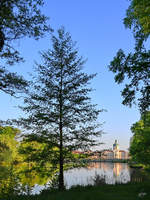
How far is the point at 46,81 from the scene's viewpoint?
574 inches

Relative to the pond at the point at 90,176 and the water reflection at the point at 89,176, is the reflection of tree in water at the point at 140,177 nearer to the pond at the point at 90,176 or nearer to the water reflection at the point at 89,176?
the pond at the point at 90,176

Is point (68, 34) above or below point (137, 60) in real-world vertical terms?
above

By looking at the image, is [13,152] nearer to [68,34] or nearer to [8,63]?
[68,34]

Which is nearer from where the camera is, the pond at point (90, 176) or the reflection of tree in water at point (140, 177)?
the pond at point (90, 176)

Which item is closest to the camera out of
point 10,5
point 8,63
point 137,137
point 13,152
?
point 10,5

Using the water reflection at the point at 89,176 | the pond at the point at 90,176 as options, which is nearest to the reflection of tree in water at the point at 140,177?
the pond at the point at 90,176

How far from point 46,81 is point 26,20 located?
5.50 m

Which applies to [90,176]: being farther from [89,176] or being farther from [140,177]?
[89,176]

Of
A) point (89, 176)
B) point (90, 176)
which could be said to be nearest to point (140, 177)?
point (90, 176)

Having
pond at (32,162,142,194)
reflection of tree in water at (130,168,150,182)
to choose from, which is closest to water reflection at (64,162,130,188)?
pond at (32,162,142,194)

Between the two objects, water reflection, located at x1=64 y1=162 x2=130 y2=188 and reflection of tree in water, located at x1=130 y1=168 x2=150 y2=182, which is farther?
reflection of tree in water, located at x1=130 y1=168 x2=150 y2=182

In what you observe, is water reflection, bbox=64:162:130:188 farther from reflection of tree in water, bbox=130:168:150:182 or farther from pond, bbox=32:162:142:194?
reflection of tree in water, bbox=130:168:150:182

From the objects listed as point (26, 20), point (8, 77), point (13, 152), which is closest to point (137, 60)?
point (26, 20)

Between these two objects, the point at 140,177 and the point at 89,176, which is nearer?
the point at 140,177
